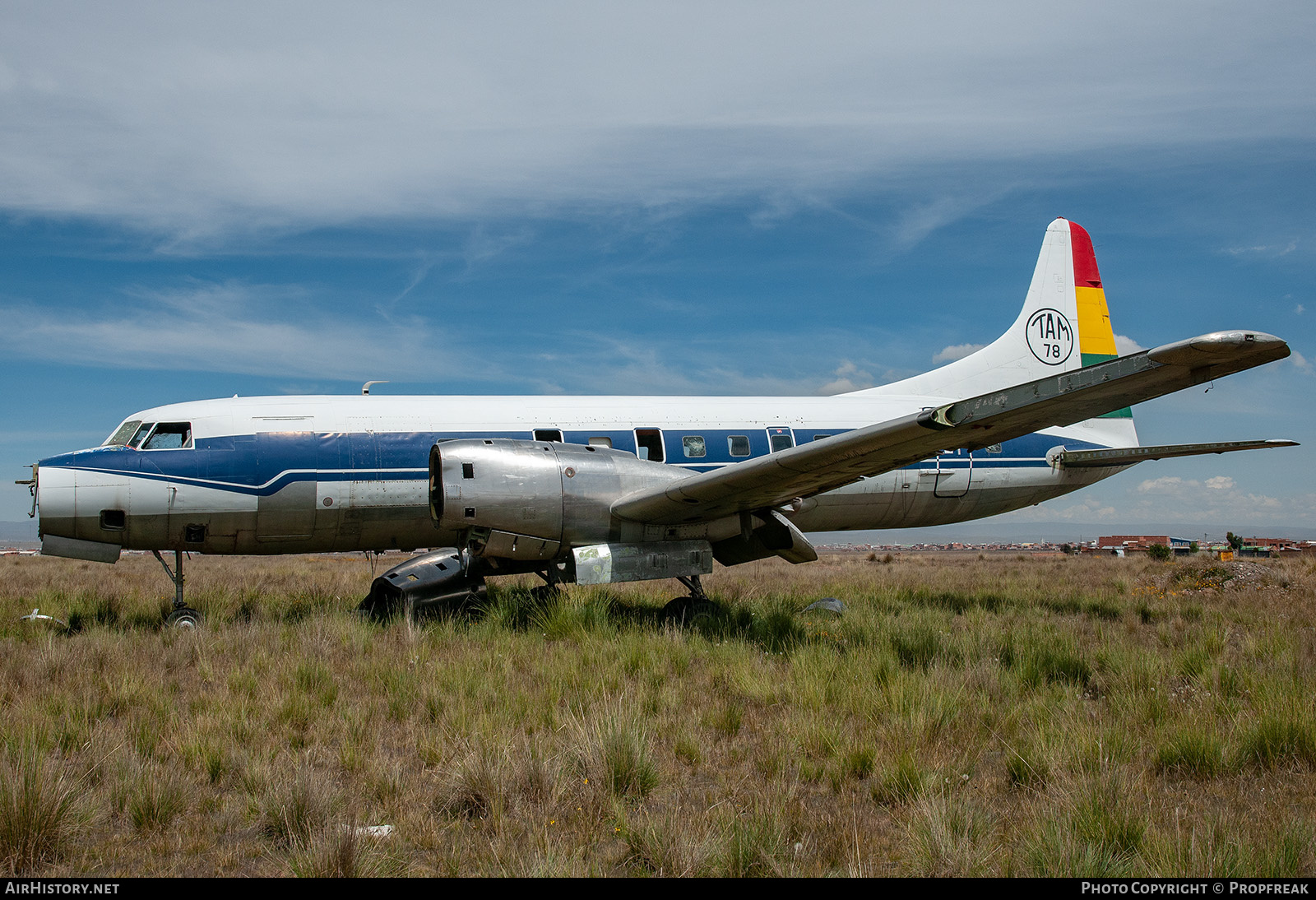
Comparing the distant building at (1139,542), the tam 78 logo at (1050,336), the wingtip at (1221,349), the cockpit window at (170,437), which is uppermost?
the tam 78 logo at (1050,336)

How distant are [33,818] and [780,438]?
1104 centimetres

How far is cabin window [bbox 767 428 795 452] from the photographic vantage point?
44.0 ft

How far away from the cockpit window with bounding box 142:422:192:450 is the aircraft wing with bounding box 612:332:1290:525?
20.6 ft

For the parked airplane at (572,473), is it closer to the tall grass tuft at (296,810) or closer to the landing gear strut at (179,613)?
the landing gear strut at (179,613)

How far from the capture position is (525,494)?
9930mm

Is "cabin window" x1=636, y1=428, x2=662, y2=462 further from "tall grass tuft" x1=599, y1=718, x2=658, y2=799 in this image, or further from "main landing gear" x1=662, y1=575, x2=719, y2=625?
"tall grass tuft" x1=599, y1=718, x2=658, y2=799

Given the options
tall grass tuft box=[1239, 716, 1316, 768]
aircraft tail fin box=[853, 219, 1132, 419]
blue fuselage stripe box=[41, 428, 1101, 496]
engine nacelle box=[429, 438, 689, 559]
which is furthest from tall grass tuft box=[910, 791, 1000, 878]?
aircraft tail fin box=[853, 219, 1132, 419]

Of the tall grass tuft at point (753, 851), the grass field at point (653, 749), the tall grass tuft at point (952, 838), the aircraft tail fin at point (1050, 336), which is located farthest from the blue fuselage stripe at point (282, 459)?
the tall grass tuft at point (753, 851)

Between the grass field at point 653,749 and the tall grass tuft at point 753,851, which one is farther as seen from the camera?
the grass field at point 653,749

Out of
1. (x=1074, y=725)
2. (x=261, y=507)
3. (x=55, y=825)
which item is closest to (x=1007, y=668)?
(x=1074, y=725)

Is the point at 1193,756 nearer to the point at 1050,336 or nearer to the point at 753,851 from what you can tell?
the point at 753,851

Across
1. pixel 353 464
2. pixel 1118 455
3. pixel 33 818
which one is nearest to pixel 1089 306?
pixel 1118 455

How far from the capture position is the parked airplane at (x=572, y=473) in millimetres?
8922

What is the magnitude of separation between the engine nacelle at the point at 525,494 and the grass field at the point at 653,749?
1.01 m
